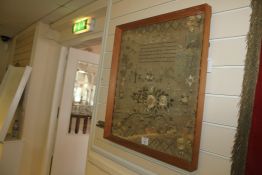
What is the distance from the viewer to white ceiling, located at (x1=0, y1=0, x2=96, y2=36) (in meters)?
2.22

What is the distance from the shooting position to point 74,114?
9.50 feet

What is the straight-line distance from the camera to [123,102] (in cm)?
138

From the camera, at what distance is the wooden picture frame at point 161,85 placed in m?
0.98

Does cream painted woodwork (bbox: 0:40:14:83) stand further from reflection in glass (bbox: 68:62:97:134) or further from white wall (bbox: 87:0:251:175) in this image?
white wall (bbox: 87:0:251:175)

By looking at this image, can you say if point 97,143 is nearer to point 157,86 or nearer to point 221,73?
point 157,86

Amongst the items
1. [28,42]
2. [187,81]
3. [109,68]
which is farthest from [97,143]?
[28,42]

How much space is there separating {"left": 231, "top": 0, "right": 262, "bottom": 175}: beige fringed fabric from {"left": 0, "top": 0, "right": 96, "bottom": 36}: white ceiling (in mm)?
1643

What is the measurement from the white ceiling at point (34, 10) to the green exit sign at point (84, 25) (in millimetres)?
150

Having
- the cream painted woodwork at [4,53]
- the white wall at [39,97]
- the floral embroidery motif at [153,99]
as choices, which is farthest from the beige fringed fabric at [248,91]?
the cream painted woodwork at [4,53]

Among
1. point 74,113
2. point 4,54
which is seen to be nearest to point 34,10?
point 74,113

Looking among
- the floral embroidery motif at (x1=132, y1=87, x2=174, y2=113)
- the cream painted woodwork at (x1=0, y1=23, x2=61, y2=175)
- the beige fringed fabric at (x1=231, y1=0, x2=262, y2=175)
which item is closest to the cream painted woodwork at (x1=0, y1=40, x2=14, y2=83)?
the cream painted woodwork at (x1=0, y1=23, x2=61, y2=175)

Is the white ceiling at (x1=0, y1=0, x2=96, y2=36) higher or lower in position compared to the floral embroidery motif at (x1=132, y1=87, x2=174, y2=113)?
higher

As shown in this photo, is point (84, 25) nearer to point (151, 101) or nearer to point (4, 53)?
point (151, 101)

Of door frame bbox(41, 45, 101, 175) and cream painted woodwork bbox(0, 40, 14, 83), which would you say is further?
cream painted woodwork bbox(0, 40, 14, 83)
